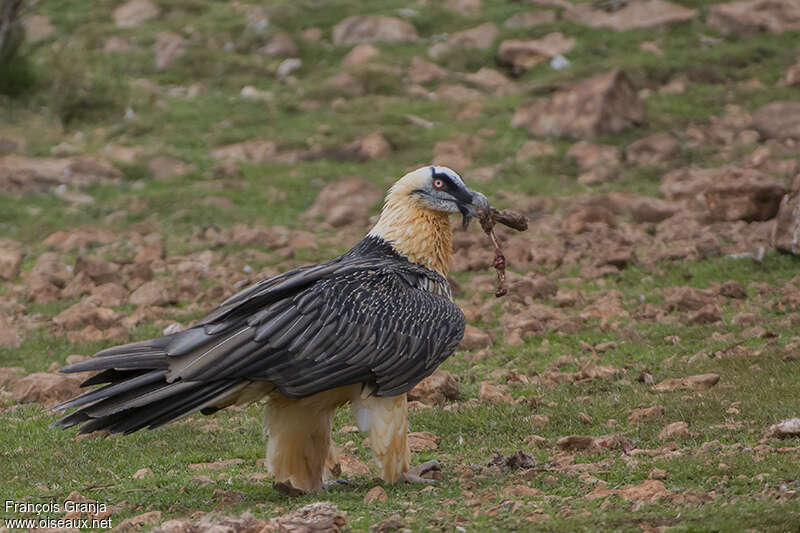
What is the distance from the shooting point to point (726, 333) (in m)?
11.3

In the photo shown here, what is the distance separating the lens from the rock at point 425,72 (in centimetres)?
2320

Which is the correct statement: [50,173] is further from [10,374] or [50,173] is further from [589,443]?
[589,443]

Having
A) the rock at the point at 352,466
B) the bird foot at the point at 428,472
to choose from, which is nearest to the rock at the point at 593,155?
the rock at the point at 352,466

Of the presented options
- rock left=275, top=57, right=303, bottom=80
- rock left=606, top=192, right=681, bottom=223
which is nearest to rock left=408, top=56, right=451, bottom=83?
rock left=275, top=57, right=303, bottom=80

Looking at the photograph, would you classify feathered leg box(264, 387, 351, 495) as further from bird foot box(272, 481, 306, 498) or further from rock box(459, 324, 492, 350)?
rock box(459, 324, 492, 350)

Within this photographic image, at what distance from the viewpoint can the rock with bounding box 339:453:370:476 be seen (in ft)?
27.1

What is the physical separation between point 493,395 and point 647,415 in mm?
1438

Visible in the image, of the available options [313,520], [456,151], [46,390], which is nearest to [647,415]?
[313,520]

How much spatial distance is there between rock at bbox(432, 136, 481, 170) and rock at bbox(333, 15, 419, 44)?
20.6ft

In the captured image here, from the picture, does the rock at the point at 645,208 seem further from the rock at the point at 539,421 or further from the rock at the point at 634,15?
the rock at the point at 634,15

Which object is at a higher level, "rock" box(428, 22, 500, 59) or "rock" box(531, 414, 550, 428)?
"rock" box(531, 414, 550, 428)

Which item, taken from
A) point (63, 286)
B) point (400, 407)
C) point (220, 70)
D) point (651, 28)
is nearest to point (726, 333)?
point (400, 407)

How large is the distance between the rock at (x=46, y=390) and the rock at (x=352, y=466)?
3.18 m

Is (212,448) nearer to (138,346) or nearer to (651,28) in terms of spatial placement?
(138,346)
